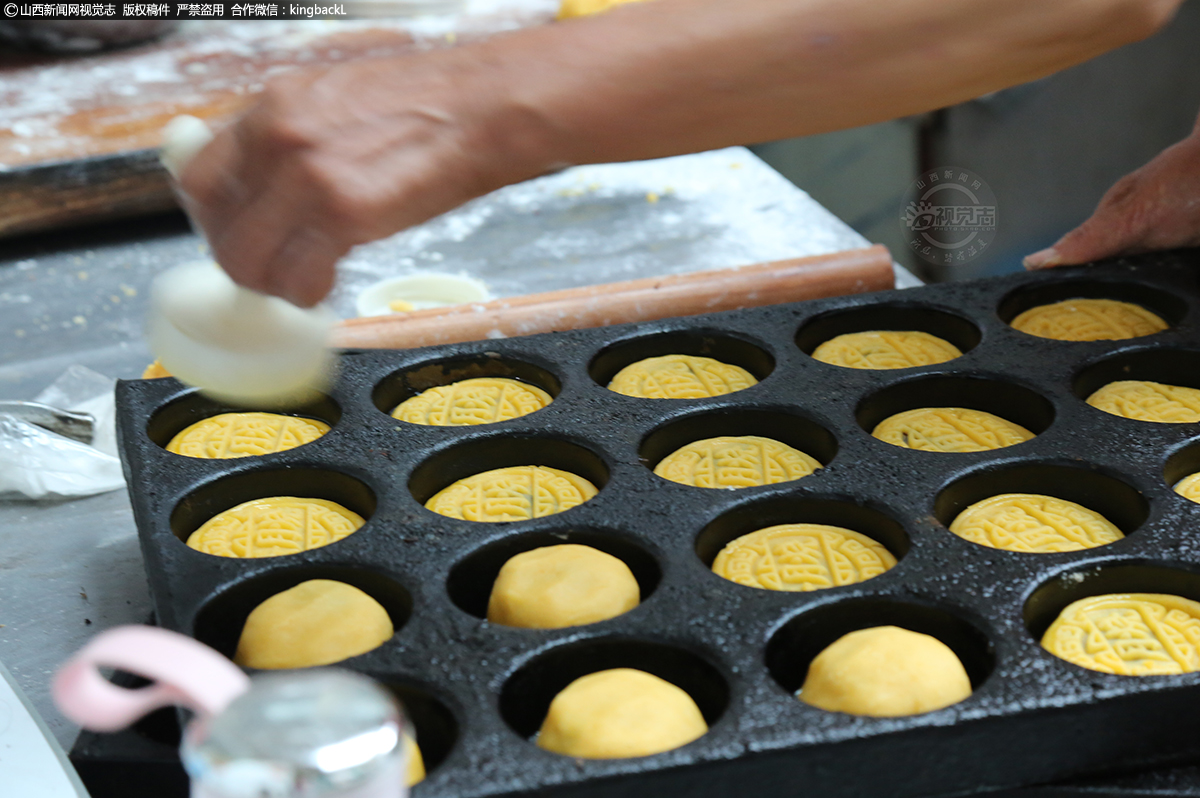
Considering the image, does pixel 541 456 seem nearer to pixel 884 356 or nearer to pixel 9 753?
pixel 884 356

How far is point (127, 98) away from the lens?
147 inches

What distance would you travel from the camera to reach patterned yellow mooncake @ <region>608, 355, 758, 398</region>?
2053mm

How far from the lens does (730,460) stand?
1.88m

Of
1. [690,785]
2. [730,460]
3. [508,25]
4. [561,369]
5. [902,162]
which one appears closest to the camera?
[690,785]

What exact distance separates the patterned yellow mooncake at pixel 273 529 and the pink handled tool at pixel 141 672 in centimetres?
87

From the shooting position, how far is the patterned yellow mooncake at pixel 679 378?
6.73 feet

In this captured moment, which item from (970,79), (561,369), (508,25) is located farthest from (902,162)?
(970,79)

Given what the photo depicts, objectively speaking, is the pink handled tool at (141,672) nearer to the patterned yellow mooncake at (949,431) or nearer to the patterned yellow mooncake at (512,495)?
the patterned yellow mooncake at (512,495)

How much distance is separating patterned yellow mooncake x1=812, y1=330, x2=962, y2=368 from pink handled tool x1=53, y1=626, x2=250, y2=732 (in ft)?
5.01

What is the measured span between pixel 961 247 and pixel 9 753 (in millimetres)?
4172

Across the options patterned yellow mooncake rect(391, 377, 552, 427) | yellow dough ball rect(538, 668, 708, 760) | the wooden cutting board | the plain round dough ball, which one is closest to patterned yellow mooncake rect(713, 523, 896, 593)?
the plain round dough ball

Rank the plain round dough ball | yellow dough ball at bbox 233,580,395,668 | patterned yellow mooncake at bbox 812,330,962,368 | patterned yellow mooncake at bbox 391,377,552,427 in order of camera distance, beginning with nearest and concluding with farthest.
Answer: the plain round dough ball
yellow dough ball at bbox 233,580,395,668
patterned yellow mooncake at bbox 391,377,552,427
patterned yellow mooncake at bbox 812,330,962,368

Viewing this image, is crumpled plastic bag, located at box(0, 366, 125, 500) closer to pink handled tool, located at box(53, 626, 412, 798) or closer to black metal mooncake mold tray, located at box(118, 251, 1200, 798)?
black metal mooncake mold tray, located at box(118, 251, 1200, 798)

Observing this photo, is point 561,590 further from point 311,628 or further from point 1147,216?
point 1147,216
